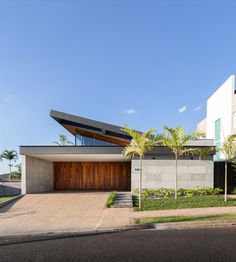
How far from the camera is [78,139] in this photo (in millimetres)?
19719

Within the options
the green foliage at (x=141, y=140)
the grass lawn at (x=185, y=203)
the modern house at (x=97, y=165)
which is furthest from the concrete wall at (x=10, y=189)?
the green foliage at (x=141, y=140)

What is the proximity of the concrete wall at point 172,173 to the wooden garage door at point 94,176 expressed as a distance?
6336 mm

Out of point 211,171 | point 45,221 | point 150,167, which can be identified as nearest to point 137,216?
point 45,221

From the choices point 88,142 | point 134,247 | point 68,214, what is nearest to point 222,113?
point 88,142

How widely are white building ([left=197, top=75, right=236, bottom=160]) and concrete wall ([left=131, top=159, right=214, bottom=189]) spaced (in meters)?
8.23

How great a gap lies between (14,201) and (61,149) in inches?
160

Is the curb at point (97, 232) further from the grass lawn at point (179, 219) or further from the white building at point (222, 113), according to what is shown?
the white building at point (222, 113)

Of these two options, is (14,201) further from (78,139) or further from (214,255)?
(214,255)

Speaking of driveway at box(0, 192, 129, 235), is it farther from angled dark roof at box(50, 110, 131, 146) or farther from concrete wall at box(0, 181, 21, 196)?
concrete wall at box(0, 181, 21, 196)

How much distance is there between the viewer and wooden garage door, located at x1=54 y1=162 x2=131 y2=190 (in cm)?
2111

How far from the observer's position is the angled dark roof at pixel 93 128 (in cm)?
1764

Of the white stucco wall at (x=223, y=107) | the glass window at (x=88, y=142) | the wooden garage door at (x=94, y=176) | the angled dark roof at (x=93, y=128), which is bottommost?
the wooden garage door at (x=94, y=176)

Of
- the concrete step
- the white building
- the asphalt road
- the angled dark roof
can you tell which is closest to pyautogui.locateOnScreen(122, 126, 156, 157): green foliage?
the concrete step

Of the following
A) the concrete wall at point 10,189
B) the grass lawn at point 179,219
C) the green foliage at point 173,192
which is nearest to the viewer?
the grass lawn at point 179,219
